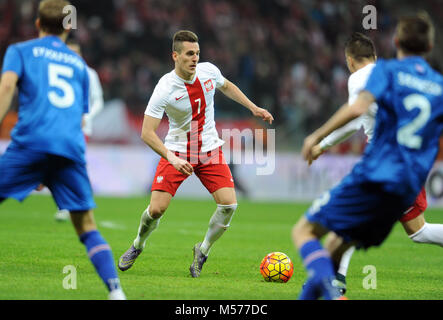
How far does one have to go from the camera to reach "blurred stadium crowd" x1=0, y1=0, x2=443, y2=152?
819 inches

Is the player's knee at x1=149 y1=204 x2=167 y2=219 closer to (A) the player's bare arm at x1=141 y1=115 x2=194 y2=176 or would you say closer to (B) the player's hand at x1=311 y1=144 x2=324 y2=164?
(A) the player's bare arm at x1=141 y1=115 x2=194 y2=176

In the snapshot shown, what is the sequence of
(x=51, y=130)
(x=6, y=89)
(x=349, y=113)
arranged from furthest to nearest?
(x=51, y=130), (x=6, y=89), (x=349, y=113)

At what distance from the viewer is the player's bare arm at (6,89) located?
16.2 ft

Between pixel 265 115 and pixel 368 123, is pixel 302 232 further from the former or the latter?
pixel 265 115

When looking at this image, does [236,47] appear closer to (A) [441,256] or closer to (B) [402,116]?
(A) [441,256]

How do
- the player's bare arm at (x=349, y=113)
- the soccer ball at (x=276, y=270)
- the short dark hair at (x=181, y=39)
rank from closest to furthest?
1. the player's bare arm at (x=349, y=113)
2. the soccer ball at (x=276, y=270)
3. the short dark hair at (x=181, y=39)

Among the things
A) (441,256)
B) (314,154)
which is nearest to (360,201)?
(314,154)

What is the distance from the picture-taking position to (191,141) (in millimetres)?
7852

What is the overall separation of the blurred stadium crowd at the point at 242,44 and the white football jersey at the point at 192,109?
11917 millimetres

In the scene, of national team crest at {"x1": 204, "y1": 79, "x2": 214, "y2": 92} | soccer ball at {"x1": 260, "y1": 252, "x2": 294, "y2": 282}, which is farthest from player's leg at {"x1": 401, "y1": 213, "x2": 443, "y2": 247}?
national team crest at {"x1": 204, "y1": 79, "x2": 214, "y2": 92}

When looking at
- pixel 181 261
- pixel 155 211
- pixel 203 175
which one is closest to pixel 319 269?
pixel 155 211

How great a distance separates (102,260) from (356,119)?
2.32 m
